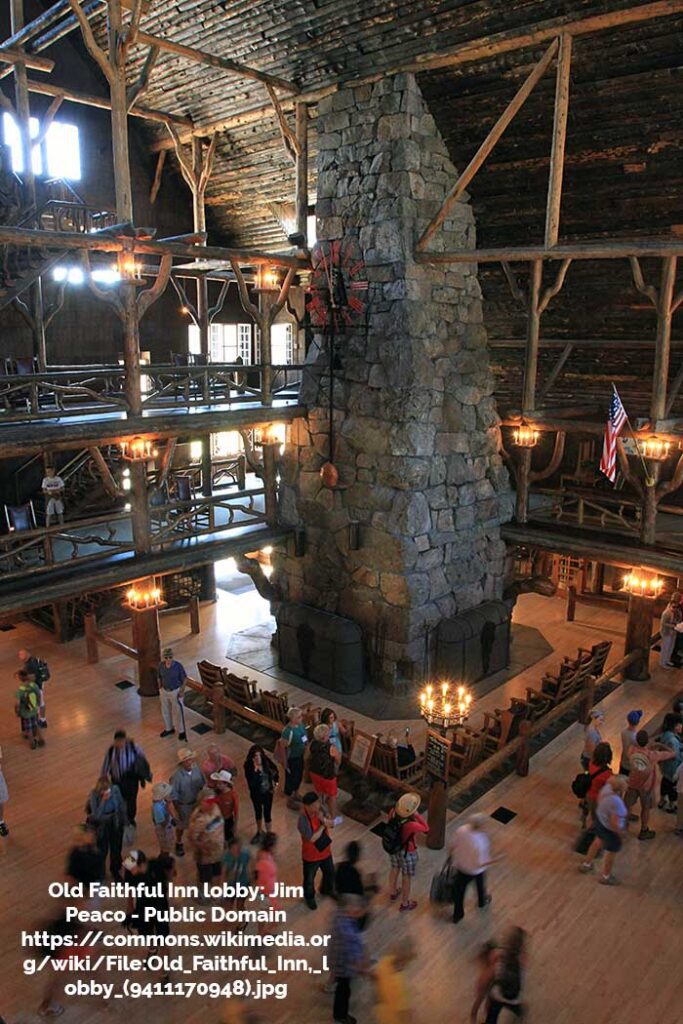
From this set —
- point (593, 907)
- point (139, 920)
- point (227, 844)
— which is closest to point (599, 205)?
point (593, 907)

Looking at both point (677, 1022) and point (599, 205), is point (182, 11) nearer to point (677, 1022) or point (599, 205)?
point (599, 205)

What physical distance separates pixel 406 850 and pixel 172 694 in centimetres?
466

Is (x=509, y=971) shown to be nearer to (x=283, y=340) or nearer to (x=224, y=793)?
(x=224, y=793)

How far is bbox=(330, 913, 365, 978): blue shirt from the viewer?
5734mm

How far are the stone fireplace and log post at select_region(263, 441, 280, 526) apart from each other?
1.31 feet

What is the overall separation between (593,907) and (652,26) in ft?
32.6

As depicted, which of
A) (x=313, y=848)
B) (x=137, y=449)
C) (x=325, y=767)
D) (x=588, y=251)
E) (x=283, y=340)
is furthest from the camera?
(x=283, y=340)

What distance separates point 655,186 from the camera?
33.6 feet

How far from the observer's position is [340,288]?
1173cm

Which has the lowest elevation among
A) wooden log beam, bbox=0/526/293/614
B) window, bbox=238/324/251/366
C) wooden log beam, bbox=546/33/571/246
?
wooden log beam, bbox=0/526/293/614

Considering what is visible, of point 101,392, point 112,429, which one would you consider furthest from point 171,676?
point 101,392

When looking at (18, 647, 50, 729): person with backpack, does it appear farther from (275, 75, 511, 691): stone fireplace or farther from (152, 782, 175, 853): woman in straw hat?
(275, 75, 511, 691): stone fireplace

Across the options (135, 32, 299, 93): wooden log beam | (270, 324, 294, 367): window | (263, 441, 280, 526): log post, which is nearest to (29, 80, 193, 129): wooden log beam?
(135, 32, 299, 93): wooden log beam

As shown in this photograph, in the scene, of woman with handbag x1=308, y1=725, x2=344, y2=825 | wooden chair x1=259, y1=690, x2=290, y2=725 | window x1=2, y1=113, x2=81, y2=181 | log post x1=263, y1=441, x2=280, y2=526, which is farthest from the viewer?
window x1=2, y1=113, x2=81, y2=181
